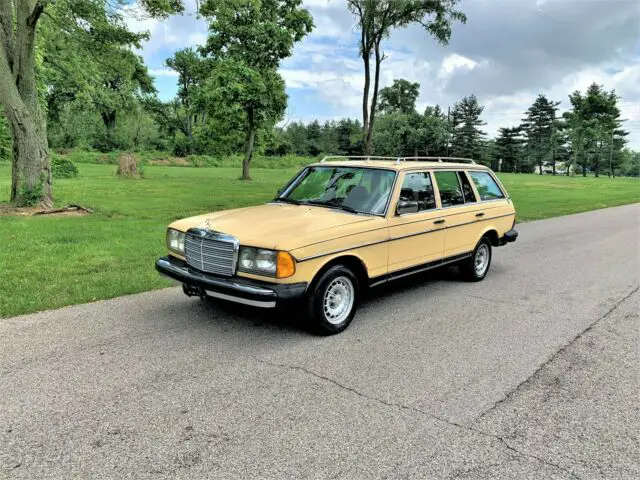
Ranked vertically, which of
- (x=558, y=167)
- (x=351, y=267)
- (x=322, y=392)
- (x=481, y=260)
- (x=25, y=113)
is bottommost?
(x=322, y=392)

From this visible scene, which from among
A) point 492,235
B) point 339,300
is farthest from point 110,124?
point 339,300

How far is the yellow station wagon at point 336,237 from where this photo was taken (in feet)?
→ 14.5

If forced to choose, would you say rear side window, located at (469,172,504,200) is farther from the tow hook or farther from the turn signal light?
the tow hook

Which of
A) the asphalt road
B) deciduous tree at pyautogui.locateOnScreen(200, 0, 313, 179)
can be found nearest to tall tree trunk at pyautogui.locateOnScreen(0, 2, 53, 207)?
the asphalt road

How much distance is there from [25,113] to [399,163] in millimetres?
10256

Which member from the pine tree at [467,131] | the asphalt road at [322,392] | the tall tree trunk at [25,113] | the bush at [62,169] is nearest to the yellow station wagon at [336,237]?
the asphalt road at [322,392]

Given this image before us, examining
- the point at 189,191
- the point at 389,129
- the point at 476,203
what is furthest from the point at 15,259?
the point at 389,129

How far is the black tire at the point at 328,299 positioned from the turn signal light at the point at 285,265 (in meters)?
0.34

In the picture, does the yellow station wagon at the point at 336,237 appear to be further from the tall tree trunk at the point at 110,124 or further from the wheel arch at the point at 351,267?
the tall tree trunk at the point at 110,124

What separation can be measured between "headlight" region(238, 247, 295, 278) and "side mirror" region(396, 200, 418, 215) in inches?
67.3

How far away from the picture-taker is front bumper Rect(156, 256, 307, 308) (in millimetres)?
4277

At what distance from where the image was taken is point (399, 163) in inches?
236

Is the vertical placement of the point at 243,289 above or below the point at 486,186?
below

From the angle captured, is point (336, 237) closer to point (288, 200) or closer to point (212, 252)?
point (212, 252)
